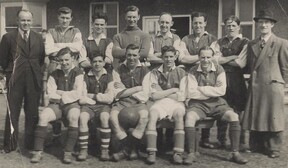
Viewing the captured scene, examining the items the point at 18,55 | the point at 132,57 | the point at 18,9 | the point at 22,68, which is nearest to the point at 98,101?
the point at 132,57

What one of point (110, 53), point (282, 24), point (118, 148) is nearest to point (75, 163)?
point (118, 148)

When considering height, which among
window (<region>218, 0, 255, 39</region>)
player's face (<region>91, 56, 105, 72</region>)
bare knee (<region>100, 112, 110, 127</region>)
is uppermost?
window (<region>218, 0, 255, 39</region>)

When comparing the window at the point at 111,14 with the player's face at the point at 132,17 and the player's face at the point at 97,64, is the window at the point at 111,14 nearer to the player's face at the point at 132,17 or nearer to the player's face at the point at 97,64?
the player's face at the point at 132,17

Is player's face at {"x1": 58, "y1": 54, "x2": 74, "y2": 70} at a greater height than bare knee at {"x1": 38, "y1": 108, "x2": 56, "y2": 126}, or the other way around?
player's face at {"x1": 58, "y1": 54, "x2": 74, "y2": 70}

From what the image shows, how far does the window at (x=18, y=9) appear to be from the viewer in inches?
554

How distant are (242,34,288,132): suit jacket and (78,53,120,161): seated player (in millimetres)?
1837

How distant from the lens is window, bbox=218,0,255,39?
11562mm

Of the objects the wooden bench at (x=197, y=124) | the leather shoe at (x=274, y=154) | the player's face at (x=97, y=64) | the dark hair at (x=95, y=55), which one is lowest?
the leather shoe at (x=274, y=154)

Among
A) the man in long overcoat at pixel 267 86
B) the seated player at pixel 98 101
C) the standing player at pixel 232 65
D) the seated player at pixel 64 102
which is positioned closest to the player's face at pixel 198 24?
the standing player at pixel 232 65

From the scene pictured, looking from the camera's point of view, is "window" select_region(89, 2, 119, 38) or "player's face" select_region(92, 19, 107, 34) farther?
"window" select_region(89, 2, 119, 38)

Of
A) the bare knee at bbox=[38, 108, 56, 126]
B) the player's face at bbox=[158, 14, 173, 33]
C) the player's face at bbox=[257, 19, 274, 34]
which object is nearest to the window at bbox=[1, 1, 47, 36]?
the player's face at bbox=[158, 14, 173, 33]

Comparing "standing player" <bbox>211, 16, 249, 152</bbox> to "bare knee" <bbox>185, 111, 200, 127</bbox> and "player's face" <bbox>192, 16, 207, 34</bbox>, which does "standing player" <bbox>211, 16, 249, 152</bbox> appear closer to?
"player's face" <bbox>192, 16, 207, 34</bbox>

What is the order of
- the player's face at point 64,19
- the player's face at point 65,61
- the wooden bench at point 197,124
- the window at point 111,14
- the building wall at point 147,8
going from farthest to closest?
1. the window at point 111,14
2. the building wall at point 147,8
3. the player's face at point 64,19
4. the player's face at point 65,61
5. the wooden bench at point 197,124

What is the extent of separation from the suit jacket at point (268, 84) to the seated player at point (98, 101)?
1.84 metres
